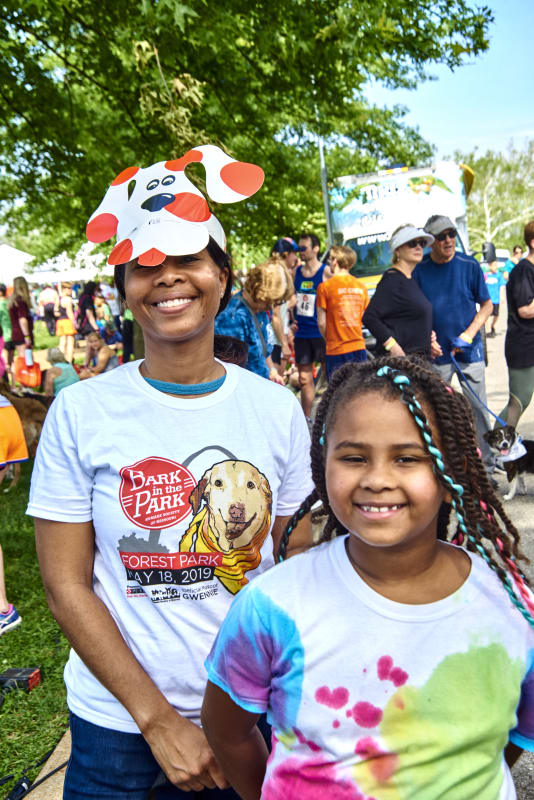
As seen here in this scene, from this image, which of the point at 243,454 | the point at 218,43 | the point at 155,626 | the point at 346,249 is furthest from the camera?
the point at 346,249

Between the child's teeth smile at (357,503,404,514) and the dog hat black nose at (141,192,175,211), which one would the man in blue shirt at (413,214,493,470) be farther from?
the child's teeth smile at (357,503,404,514)

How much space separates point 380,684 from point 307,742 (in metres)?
0.16

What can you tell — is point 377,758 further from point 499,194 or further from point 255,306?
point 499,194

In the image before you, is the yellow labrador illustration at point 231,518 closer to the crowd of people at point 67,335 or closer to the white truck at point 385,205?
the crowd of people at point 67,335

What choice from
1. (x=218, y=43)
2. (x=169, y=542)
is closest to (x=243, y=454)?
Result: (x=169, y=542)

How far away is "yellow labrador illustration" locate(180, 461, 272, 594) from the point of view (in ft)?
5.16

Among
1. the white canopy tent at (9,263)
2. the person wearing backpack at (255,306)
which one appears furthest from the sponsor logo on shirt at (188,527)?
the white canopy tent at (9,263)

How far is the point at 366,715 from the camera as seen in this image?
122cm

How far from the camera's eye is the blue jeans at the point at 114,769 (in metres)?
1.54

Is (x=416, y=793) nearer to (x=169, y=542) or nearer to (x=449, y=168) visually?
(x=169, y=542)

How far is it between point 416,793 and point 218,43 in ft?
19.4

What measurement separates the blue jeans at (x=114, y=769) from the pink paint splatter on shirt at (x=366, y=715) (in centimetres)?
54

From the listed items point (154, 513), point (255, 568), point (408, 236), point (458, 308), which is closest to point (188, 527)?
point (154, 513)

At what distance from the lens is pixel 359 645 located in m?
1.24
